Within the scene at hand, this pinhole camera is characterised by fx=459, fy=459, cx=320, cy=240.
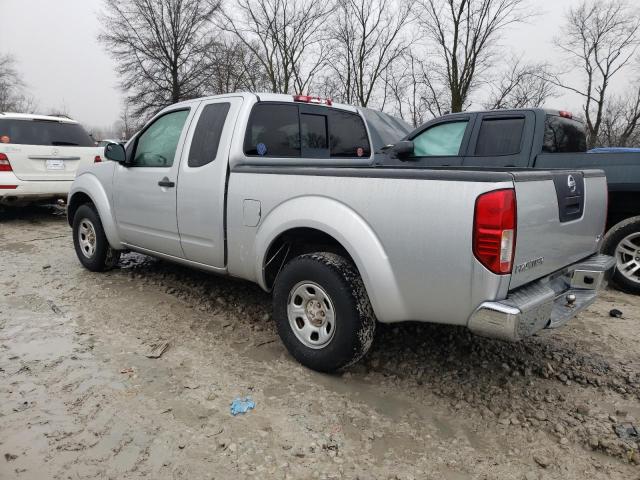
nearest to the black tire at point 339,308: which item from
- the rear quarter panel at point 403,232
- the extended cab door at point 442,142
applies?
the rear quarter panel at point 403,232

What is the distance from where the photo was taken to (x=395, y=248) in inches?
98.9

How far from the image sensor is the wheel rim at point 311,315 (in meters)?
2.92

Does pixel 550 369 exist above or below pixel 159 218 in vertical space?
below

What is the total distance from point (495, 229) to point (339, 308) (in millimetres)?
1029

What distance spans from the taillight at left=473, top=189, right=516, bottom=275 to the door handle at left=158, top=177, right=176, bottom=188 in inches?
102

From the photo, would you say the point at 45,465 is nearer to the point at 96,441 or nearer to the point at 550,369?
the point at 96,441

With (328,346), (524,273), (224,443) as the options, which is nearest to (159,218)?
(328,346)

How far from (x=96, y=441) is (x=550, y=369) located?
2.80 meters

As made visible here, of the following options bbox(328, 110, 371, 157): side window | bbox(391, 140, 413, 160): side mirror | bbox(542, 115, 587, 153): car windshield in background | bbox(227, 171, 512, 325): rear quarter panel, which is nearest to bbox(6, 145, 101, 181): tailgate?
bbox(391, 140, 413, 160): side mirror

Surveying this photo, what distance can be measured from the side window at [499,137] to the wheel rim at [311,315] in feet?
10.7

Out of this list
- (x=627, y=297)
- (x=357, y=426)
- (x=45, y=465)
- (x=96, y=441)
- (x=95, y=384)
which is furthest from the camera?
(x=627, y=297)

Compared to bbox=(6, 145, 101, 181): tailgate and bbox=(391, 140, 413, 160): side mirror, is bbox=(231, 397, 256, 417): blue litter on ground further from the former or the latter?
bbox=(6, 145, 101, 181): tailgate

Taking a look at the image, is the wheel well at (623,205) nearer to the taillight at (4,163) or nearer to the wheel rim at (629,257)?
the wheel rim at (629,257)

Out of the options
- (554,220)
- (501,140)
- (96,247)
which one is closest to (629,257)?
(501,140)
